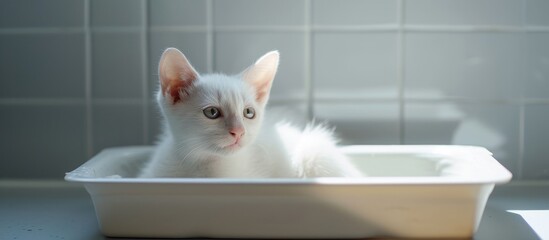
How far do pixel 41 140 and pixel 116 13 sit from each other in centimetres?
33

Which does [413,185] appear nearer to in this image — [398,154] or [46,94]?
[398,154]

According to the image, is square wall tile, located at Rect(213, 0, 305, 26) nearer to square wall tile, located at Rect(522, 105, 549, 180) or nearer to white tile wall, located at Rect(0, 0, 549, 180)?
white tile wall, located at Rect(0, 0, 549, 180)

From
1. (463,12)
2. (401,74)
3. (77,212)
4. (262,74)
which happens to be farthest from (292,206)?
(463,12)

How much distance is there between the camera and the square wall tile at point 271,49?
140 centimetres

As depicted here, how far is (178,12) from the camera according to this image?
1.41 meters

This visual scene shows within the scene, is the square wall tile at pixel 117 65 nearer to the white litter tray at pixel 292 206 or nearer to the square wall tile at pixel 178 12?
the square wall tile at pixel 178 12

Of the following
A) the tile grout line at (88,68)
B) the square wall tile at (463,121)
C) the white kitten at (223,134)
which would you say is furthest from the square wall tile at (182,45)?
the square wall tile at (463,121)

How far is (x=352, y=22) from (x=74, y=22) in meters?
0.62

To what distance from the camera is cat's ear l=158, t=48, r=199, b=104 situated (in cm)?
106

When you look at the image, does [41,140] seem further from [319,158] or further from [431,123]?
[431,123]

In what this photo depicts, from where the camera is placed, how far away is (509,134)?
4.63ft

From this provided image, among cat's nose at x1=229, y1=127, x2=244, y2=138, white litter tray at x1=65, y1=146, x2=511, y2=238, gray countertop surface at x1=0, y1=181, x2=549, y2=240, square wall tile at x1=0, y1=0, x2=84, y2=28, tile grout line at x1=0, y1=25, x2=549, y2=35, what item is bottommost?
gray countertop surface at x1=0, y1=181, x2=549, y2=240

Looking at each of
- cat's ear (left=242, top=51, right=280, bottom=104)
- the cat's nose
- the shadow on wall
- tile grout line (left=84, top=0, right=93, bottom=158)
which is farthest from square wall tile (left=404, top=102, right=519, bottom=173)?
tile grout line (left=84, top=0, right=93, bottom=158)

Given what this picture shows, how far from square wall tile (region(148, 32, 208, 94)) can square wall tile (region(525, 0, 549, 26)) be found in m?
0.71
